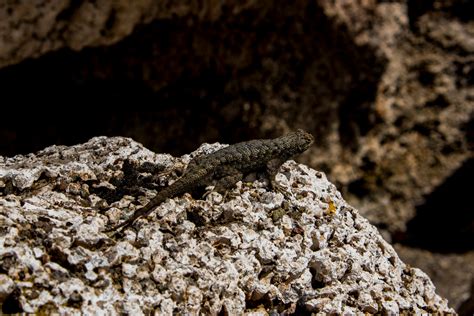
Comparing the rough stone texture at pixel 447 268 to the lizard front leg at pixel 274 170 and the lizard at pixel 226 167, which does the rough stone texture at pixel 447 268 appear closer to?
the lizard at pixel 226 167

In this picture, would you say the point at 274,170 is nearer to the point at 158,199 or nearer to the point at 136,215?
the point at 158,199

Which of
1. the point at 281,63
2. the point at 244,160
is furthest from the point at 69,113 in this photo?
the point at 244,160

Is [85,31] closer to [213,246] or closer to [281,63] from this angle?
[281,63]

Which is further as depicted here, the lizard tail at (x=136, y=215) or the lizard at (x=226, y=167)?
the lizard at (x=226, y=167)

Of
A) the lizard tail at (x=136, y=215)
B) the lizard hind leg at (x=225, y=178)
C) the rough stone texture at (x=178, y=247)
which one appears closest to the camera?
the rough stone texture at (x=178, y=247)

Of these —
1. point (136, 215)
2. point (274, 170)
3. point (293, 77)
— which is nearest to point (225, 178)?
point (274, 170)

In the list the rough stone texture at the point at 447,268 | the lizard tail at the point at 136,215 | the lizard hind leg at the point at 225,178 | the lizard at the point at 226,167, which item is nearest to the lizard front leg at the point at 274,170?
the lizard at the point at 226,167
